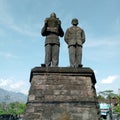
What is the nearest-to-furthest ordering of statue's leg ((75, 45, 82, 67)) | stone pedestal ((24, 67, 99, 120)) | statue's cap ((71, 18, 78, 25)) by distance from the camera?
stone pedestal ((24, 67, 99, 120)) → statue's leg ((75, 45, 82, 67)) → statue's cap ((71, 18, 78, 25))

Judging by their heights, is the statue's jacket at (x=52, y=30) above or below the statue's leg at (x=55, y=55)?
above

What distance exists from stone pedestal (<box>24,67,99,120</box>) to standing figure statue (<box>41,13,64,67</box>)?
0.59 m

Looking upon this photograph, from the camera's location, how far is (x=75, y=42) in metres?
13.2

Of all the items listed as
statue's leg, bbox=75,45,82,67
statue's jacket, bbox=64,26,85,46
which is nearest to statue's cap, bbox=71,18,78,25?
statue's jacket, bbox=64,26,85,46

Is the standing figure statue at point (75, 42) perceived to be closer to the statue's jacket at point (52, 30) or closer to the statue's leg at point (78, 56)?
the statue's leg at point (78, 56)

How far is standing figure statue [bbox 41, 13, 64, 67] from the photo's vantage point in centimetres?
1302

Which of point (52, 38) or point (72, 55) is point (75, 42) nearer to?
point (72, 55)

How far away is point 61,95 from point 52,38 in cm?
275

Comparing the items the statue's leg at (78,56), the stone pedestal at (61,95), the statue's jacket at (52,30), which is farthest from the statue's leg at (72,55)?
the statue's jacket at (52,30)

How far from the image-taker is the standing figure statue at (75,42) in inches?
512

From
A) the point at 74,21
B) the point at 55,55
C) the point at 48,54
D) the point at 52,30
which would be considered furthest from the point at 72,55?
the point at 74,21

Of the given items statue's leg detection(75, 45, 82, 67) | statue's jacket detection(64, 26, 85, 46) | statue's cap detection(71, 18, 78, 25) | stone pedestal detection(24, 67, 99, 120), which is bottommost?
stone pedestal detection(24, 67, 99, 120)

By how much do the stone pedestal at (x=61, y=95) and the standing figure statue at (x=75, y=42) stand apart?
2.12 ft

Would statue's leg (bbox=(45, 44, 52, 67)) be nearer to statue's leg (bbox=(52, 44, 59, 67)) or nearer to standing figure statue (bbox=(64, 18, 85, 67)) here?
statue's leg (bbox=(52, 44, 59, 67))
